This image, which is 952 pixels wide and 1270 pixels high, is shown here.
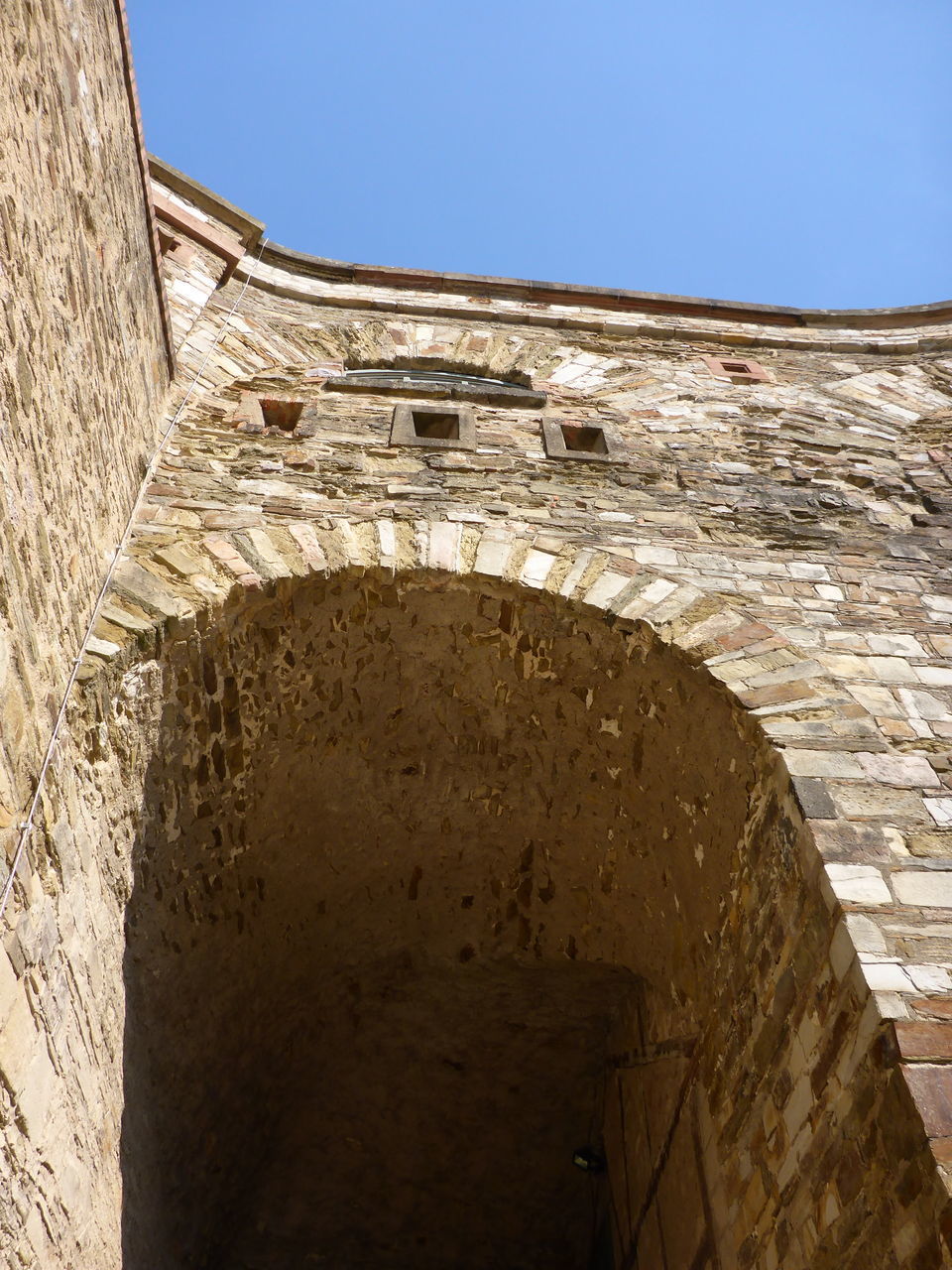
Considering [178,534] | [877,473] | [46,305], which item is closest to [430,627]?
[178,534]

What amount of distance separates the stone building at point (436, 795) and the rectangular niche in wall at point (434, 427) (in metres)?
0.02

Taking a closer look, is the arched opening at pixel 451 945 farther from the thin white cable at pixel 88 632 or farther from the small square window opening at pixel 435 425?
the small square window opening at pixel 435 425

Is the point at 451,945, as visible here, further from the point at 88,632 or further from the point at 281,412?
the point at 281,412

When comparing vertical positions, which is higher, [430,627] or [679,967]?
[430,627]

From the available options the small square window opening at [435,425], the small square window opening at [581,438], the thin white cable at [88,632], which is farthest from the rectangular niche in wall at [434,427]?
the thin white cable at [88,632]

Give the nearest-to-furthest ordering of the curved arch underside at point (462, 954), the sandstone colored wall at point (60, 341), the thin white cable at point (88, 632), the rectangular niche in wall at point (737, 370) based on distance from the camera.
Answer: the thin white cable at point (88, 632) < the sandstone colored wall at point (60, 341) < the curved arch underside at point (462, 954) < the rectangular niche in wall at point (737, 370)

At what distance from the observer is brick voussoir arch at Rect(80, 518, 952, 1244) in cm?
244

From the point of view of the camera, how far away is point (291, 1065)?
14.5 ft

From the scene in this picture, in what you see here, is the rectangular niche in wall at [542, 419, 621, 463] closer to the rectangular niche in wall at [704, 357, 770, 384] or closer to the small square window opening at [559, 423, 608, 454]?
the small square window opening at [559, 423, 608, 454]

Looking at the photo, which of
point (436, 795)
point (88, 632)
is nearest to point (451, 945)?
point (436, 795)

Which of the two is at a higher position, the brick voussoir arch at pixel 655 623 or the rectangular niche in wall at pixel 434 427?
the rectangular niche in wall at pixel 434 427

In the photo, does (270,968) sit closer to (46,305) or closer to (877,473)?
(46,305)

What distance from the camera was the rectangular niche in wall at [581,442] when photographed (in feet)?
15.2

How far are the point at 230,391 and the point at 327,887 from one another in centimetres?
249
